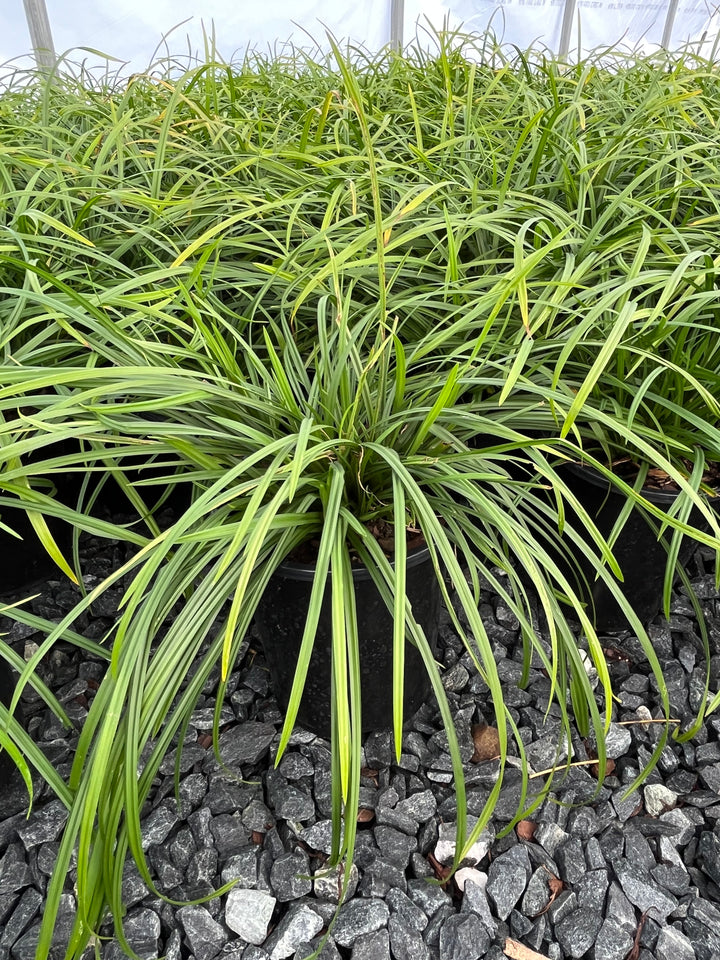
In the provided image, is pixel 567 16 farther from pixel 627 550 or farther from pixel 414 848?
pixel 414 848

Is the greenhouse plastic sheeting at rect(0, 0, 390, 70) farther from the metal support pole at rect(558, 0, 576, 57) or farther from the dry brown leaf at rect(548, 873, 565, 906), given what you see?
the dry brown leaf at rect(548, 873, 565, 906)

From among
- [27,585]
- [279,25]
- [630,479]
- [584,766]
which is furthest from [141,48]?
[584,766]

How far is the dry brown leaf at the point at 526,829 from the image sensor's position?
867mm

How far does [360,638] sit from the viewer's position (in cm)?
90

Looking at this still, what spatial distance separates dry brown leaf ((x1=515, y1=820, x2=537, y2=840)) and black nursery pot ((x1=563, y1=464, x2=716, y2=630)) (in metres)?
0.31

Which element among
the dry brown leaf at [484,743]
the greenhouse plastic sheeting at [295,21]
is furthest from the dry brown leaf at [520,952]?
the greenhouse plastic sheeting at [295,21]

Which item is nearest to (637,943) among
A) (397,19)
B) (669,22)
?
(397,19)

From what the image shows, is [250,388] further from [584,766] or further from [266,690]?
[584,766]

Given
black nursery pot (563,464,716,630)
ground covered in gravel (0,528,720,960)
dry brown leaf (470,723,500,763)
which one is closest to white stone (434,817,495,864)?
ground covered in gravel (0,528,720,960)

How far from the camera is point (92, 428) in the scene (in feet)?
2.29

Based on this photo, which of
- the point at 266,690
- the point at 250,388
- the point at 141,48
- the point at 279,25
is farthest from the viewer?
the point at 279,25

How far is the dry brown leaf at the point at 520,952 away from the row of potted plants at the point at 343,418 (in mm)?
216

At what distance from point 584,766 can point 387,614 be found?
1.16ft

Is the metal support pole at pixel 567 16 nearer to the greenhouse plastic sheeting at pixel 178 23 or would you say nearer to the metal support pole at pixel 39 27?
the greenhouse plastic sheeting at pixel 178 23
